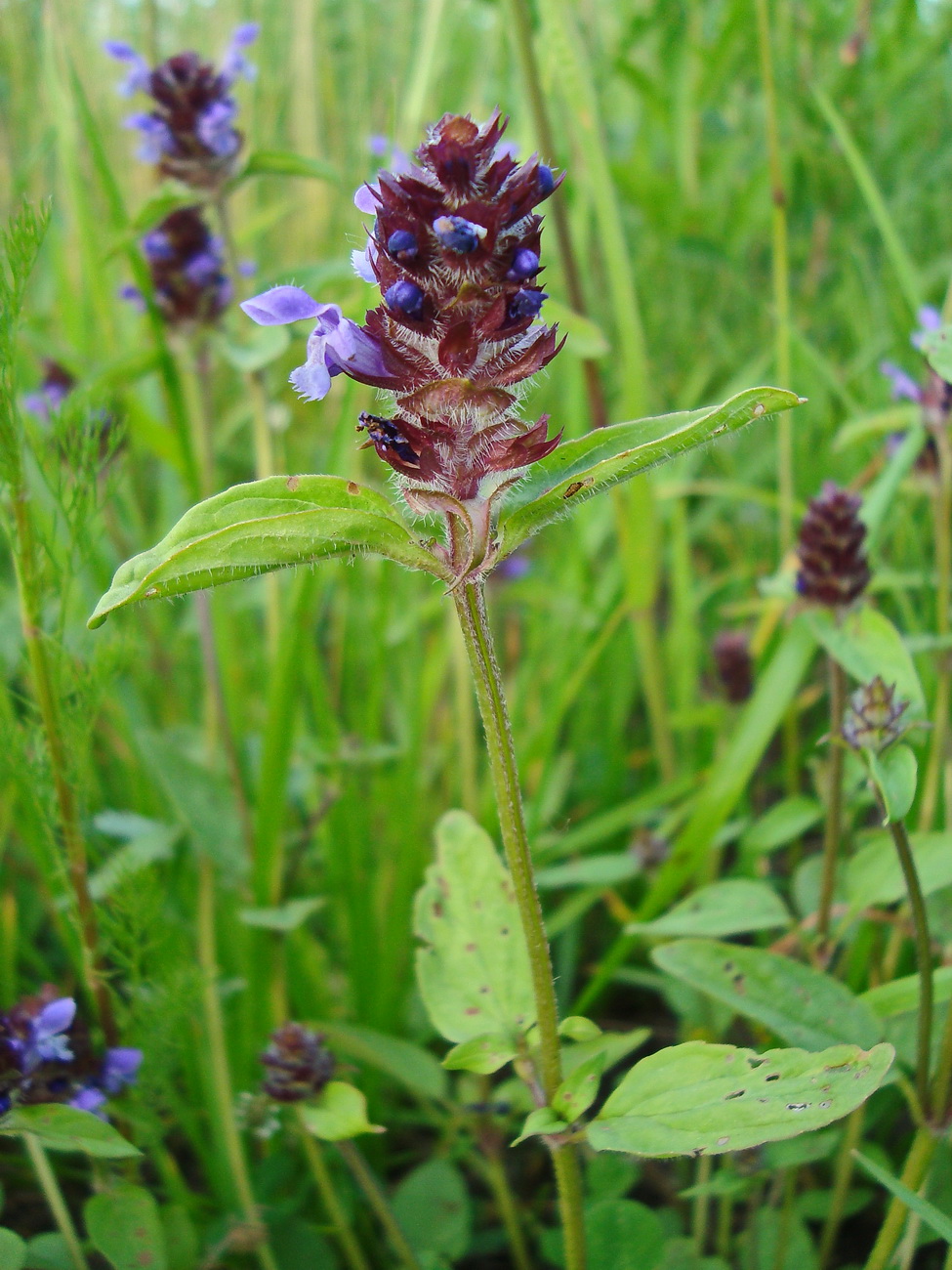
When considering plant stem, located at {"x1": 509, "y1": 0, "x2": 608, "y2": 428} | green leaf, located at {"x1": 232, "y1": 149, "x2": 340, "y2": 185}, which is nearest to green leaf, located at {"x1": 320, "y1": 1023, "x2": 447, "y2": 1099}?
plant stem, located at {"x1": 509, "y1": 0, "x2": 608, "y2": 428}

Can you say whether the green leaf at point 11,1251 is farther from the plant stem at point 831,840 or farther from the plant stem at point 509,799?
the plant stem at point 831,840

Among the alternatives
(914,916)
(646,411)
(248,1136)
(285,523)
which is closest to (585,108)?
(646,411)

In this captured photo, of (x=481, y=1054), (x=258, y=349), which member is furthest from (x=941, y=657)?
(x=258, y=349)

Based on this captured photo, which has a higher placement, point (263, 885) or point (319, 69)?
point (319, 69)

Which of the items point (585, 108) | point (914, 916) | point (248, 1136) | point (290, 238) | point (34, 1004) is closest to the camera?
point (914, 916)

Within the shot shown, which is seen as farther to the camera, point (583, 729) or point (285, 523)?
point (583, 729)

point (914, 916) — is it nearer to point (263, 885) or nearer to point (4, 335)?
point (263, 885)

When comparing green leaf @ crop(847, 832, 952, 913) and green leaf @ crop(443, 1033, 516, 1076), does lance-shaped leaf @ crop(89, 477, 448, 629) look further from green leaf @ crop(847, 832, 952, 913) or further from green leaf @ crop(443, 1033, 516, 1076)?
green leaf @ crop(847, 832, 952, 913)
